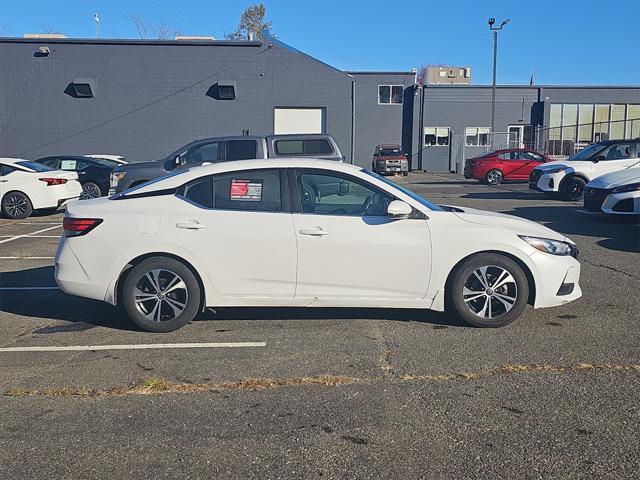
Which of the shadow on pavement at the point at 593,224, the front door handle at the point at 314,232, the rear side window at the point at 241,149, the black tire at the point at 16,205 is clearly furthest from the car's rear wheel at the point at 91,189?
the front door handle at the point at 314,232

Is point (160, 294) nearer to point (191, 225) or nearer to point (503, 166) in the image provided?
point (191, 225)

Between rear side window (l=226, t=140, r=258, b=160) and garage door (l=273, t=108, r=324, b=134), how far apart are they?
25.2 metres

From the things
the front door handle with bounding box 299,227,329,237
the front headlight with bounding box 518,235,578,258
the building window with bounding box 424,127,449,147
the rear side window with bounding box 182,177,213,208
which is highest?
the building window with bounding box 424,127,449,147

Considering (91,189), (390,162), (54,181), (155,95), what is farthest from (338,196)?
(155,95)

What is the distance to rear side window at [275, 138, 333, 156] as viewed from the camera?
12.6 m

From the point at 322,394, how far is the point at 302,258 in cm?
159

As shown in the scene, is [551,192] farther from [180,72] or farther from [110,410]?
[180,72]

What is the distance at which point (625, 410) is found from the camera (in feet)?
13.1

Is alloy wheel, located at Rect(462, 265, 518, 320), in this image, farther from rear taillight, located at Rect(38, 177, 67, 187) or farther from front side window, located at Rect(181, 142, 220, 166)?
rear taillight, located at Rect(38, 177, 67, 187)

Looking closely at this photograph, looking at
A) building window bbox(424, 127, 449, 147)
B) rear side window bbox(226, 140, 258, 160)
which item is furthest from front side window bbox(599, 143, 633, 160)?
building window bbox(424, 127, 449, 147)

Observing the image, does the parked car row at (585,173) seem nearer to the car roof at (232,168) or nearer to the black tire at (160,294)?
the car roof at (232,168)

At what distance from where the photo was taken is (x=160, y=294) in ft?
18.8

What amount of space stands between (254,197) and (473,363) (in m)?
2.38

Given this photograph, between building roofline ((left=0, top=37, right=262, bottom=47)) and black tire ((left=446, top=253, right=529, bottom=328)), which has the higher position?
building roofline ((left=0, top=37, right=262, bottom=47))
